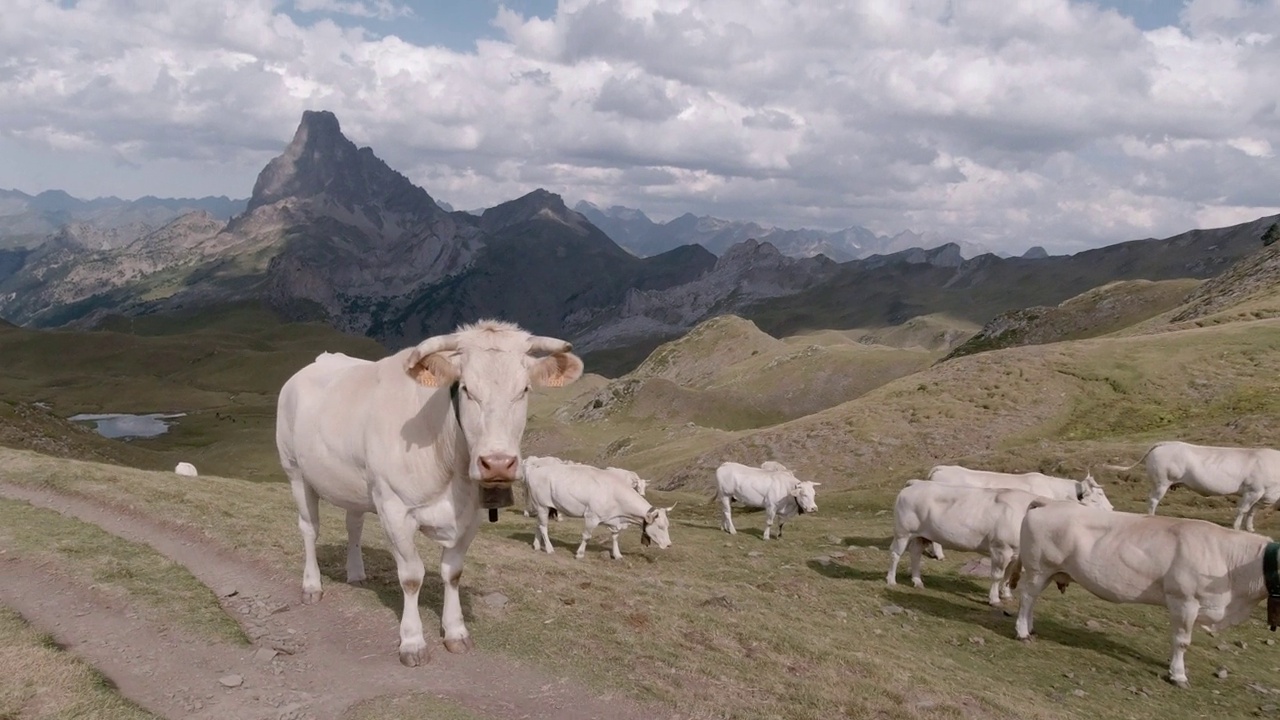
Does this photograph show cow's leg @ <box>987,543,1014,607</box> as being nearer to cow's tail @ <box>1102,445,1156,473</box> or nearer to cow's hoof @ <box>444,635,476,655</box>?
cow's tail @ <box>1102,445,1156,473</box>

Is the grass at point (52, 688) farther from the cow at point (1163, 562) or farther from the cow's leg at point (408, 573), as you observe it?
the cow at point (1163, 562)

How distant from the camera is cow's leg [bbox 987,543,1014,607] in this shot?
19.3m

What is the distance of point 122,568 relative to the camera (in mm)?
14594

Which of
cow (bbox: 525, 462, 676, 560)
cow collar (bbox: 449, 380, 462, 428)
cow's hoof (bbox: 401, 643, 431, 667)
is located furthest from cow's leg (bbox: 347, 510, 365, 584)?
cow (bbox: 525, 462, 676, 560)

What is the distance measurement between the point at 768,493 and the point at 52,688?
2377 cm

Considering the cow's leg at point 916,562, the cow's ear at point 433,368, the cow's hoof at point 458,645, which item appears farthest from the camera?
the cow's leg at point 916,562

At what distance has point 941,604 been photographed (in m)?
19.7

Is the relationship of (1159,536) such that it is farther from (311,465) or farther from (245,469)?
(245,469)

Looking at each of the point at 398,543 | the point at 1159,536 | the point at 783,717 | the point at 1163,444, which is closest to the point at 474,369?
the point at 398,543

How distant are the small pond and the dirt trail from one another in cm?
13576

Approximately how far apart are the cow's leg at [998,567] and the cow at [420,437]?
14.3m

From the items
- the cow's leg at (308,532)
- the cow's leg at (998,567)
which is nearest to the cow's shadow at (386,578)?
the cow's leg at (308,532)

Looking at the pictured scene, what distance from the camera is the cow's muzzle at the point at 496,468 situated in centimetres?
907

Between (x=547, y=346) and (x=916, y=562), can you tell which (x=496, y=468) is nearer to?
(x=547, y=346)
